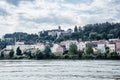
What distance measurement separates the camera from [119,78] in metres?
52.8

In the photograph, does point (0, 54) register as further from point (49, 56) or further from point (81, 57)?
point (81, 57)

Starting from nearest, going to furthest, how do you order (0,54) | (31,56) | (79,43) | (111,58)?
(111,58), (31,56), (0,54), (79,43)

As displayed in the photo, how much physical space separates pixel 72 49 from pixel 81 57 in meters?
10.5

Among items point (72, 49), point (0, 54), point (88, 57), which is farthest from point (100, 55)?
point (0, 54)

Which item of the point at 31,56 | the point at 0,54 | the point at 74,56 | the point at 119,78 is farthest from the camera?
the point at 0,54

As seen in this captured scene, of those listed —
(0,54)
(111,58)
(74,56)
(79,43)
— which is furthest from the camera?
(79,43)

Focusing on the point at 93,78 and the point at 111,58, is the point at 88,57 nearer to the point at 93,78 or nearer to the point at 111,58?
→ the point at 111,58

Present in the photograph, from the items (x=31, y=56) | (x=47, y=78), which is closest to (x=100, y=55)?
(x=31, y=56)

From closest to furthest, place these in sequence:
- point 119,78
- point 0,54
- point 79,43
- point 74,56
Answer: point 119,78, point 74,56, point 0,54, point 79,43

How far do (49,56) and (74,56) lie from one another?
35.5ft

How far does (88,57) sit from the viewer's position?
14350cm

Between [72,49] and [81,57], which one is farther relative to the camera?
[72,49]

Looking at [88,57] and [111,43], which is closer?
[88,57]

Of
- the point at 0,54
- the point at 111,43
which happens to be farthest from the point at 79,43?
the point at 0,54
